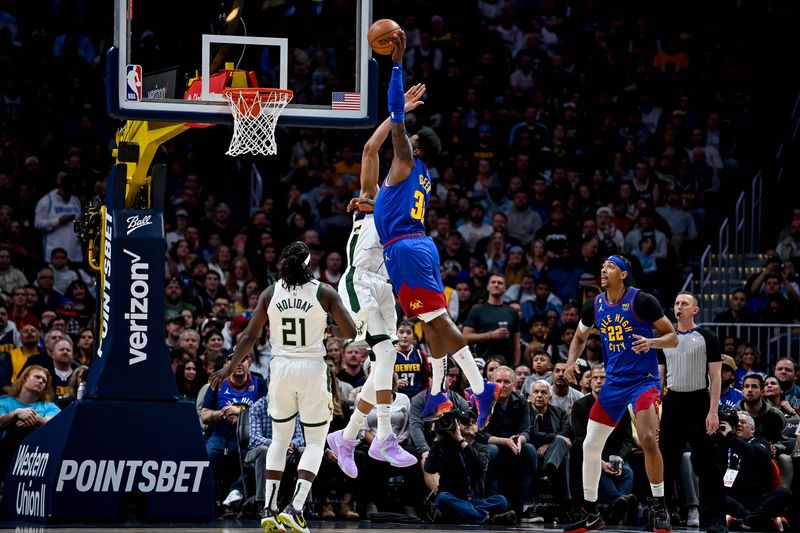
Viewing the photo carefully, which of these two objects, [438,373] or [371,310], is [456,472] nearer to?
[438,373]

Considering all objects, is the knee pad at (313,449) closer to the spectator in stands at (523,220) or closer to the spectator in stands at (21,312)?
the spectator in stands at (21,312)

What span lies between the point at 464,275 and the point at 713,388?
623 cm

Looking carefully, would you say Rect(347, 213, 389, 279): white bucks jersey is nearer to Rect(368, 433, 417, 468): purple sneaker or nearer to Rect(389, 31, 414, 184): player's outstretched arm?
Rect(389, 31, 414, 184): player's outstretched arm

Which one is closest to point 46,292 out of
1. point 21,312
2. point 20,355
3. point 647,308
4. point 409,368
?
point 21,312

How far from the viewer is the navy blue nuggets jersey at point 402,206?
11039mm

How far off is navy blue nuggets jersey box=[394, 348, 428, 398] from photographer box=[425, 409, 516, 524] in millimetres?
1169

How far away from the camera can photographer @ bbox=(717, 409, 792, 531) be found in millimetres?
13461

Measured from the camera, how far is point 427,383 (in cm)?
1453

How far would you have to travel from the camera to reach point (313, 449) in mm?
10711

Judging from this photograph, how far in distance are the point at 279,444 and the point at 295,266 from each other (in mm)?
1433

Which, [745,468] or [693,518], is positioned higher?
[745,468]

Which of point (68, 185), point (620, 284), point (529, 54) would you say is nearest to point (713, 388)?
point (620, 284)

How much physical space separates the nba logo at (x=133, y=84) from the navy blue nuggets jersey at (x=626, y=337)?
4.40 m

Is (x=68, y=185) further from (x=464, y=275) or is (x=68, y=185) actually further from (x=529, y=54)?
(x=529, y=54)
